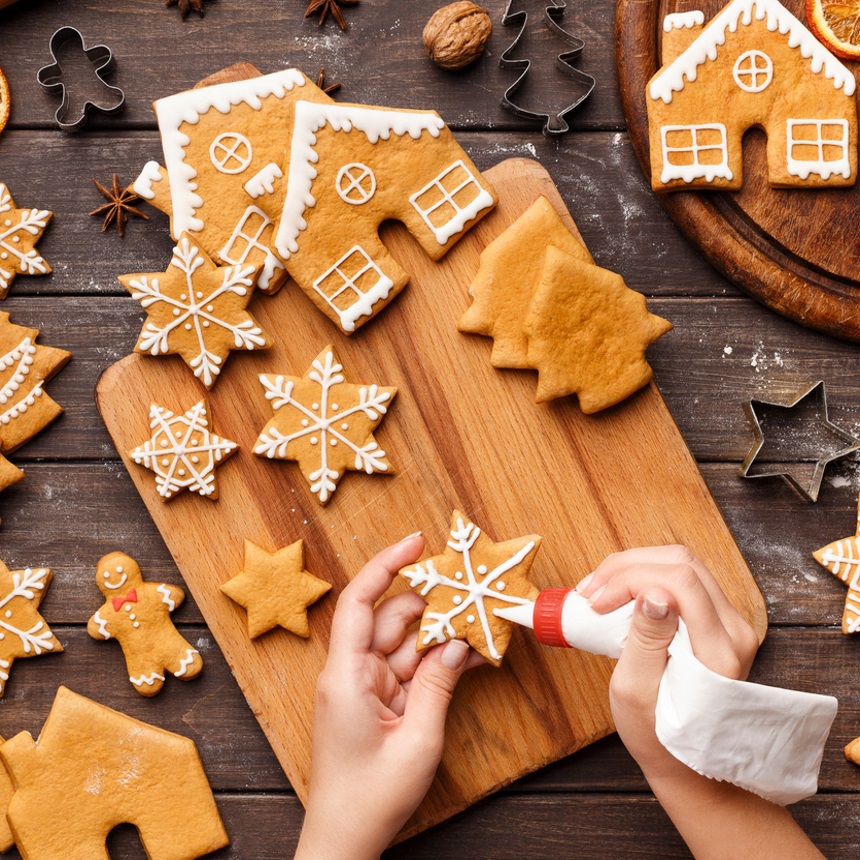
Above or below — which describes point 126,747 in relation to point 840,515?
below

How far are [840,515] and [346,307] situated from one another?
1114 millimetres

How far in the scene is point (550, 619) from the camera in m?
1.41

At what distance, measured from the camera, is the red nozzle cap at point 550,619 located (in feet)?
4.60

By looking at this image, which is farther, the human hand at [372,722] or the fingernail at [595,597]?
Answer: the human hand at [372,722]

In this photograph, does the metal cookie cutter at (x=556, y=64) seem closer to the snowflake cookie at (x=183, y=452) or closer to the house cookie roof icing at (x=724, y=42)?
the house cookie roof icing at (x=724, y=42)

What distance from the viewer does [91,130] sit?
5.60 ft

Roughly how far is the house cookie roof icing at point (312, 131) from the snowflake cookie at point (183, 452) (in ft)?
1.28

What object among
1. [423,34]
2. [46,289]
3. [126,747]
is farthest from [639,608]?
[46,289]

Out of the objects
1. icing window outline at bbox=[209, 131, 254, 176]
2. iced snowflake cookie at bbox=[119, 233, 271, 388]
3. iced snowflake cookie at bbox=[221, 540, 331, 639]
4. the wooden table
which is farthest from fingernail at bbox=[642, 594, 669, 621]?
icing window outline at bbox=[209, 131, 254, 176]

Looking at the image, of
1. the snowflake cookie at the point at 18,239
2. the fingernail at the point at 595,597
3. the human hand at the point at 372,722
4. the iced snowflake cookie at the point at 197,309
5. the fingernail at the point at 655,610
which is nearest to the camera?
the fingernail at the point at 655,610

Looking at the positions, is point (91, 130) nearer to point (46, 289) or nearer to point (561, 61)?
point (46, 289)

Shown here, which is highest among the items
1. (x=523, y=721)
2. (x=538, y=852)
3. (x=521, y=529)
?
(x=521, y=529)

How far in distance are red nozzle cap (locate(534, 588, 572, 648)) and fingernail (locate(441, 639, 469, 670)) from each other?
0.17 metres

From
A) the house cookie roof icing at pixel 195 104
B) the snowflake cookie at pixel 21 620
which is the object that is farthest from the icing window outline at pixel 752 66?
the snowflake cookie at pixel 21 620
